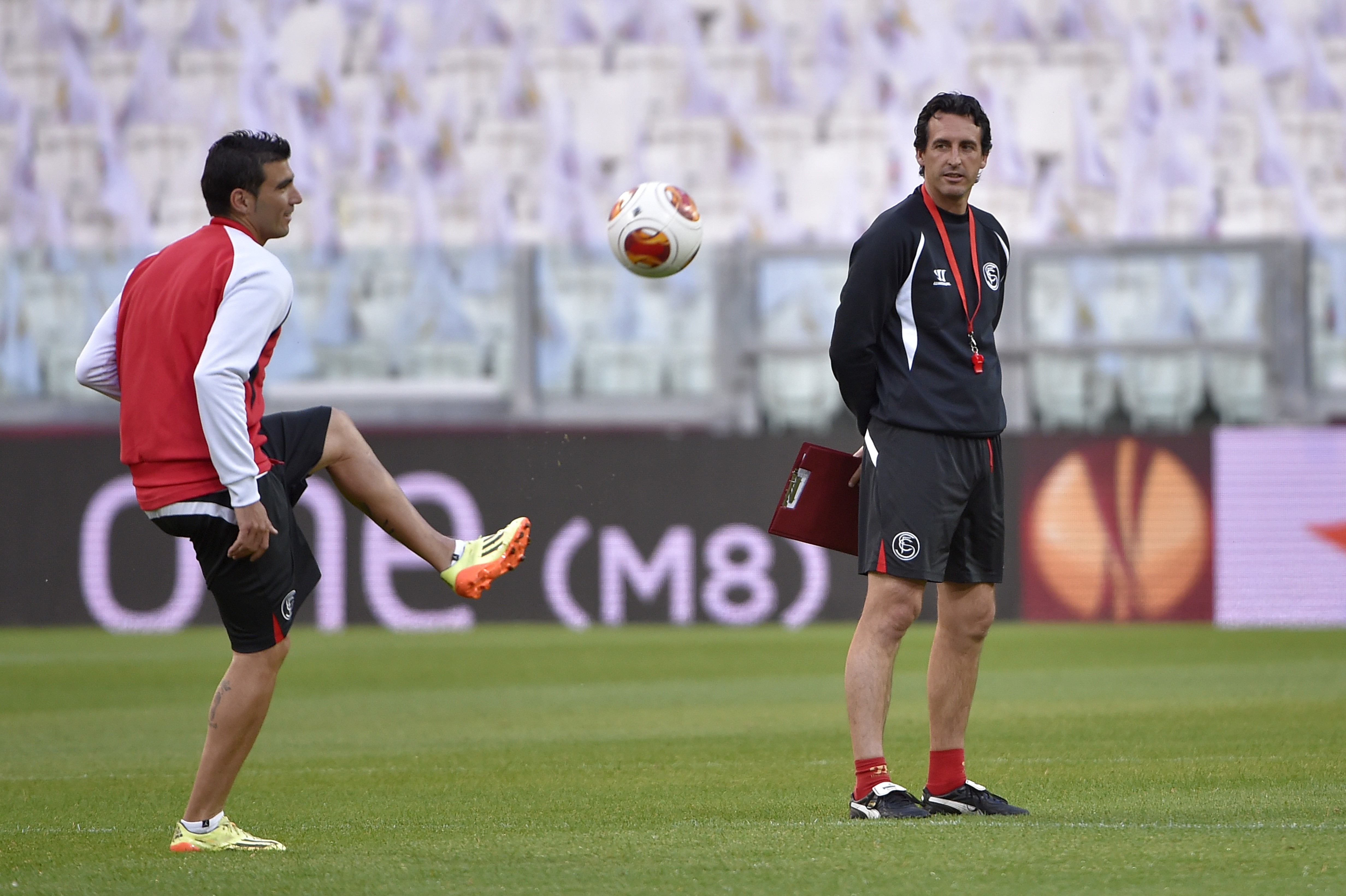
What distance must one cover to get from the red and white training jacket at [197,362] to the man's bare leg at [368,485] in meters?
0.25

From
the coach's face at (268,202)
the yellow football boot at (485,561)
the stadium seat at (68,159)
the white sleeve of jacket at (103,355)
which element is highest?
the stadium seat at (68,159)

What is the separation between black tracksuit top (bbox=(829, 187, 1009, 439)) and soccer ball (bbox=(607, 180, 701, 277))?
129cm

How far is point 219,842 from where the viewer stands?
14.4 ft

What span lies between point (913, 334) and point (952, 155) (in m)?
0.48

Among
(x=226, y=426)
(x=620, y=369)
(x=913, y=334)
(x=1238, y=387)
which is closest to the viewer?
(x=226, y=426)

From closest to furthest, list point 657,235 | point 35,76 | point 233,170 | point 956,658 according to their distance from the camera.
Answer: point 233,170 → point 956,658 → point 657,235 → point 35,76

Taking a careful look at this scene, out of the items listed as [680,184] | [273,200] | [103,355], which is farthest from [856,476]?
[680,184]

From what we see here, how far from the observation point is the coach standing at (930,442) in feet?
15.7

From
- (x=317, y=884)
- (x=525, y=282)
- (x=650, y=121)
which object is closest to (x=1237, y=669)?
(x=317, y=884)

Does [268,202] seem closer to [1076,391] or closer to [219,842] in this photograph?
[219,842]

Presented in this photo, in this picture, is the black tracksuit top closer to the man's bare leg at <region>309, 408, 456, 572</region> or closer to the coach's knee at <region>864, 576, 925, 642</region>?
the coach's knee at <region>864, 576, 925, 642</region>

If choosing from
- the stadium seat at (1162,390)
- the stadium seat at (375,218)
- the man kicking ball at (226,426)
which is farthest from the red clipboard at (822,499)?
the stadium seat at (375,218)

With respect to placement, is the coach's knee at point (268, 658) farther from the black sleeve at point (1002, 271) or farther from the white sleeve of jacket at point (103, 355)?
the black sleeve at point (1002, 271)

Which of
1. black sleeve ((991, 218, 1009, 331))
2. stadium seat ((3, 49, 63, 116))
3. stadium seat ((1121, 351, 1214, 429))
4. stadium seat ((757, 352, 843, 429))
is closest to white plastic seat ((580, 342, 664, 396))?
stadium seat ((757, 352, 843, 429))
